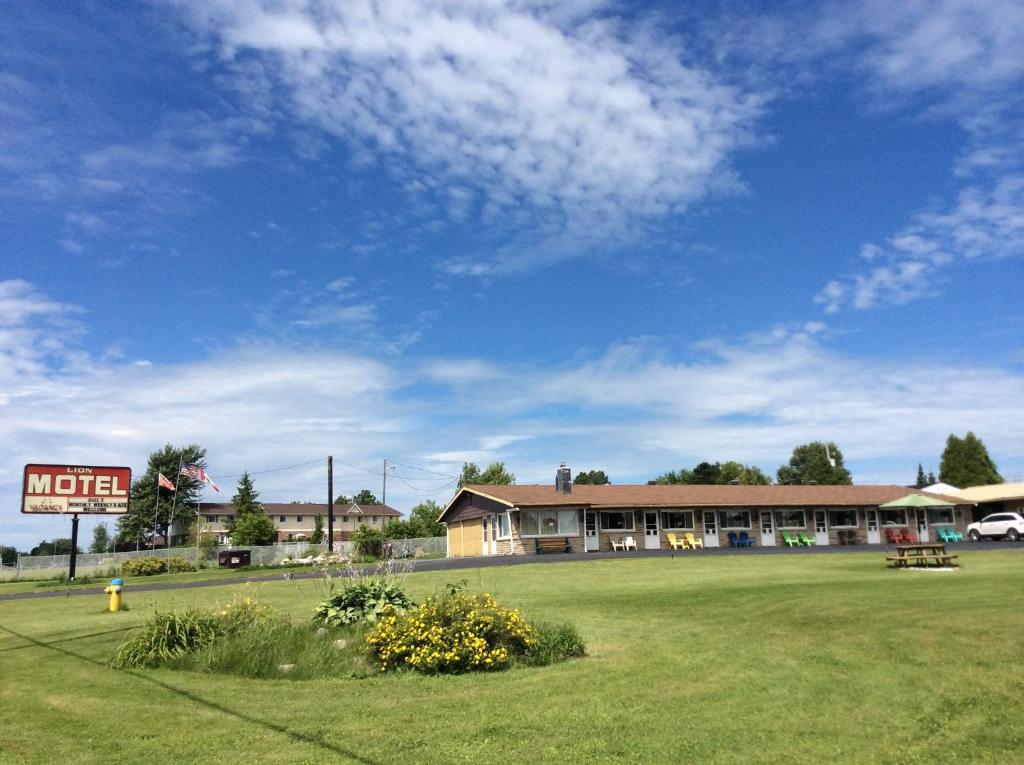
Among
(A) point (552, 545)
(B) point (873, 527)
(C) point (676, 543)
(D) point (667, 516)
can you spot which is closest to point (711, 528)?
(C) point (676, 543)

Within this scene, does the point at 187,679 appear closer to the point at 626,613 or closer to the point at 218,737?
the point at 218,737

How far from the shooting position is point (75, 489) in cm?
4212

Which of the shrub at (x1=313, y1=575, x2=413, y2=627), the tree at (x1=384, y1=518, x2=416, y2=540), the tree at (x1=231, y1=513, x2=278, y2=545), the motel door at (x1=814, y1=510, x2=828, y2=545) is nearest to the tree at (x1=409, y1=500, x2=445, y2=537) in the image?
the tree at (x1=384, y1=518, x2=416, y2=540)

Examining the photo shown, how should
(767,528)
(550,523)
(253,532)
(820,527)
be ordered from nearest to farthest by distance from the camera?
(550,523), (767,528), (820,527), (253,532)

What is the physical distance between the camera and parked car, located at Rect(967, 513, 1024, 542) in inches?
1651

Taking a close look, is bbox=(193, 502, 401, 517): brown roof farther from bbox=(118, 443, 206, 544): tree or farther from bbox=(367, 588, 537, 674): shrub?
bbox=(367, 588, 537, 674): shrub

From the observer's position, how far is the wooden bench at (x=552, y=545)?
39603mm

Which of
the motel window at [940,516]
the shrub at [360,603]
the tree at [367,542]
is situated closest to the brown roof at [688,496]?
the motel window at [940,516]

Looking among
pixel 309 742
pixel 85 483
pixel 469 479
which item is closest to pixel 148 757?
pixel 309 742

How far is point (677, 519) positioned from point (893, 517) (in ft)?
52.6

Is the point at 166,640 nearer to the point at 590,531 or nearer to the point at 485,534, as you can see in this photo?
the point at 590,531

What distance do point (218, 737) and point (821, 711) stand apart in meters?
6.05

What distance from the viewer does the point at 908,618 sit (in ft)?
37.3

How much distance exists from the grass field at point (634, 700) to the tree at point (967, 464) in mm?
69666
